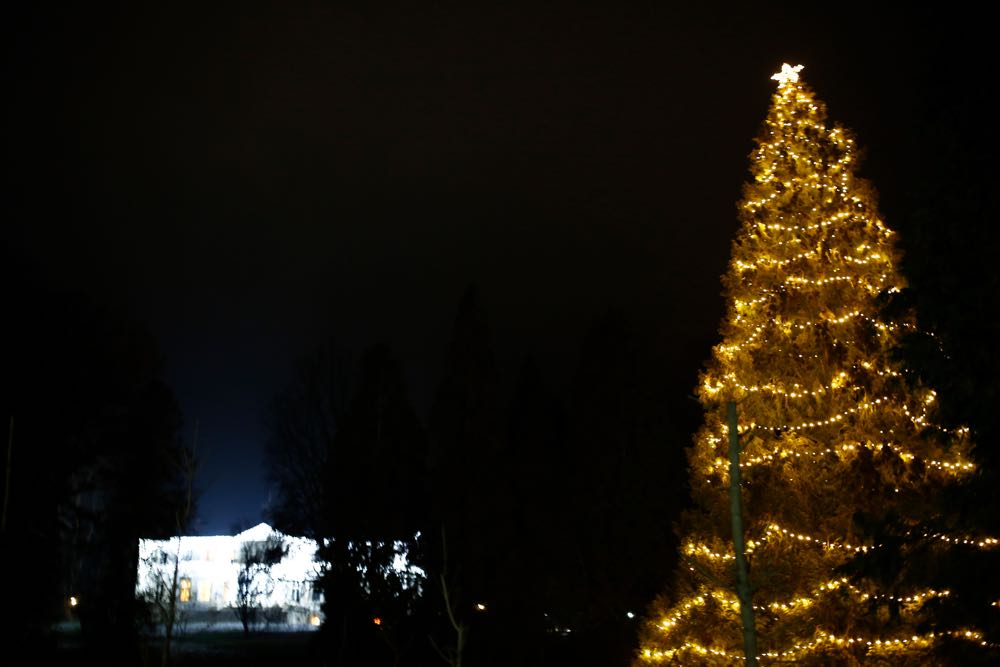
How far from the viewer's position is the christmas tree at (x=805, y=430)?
9375 mm

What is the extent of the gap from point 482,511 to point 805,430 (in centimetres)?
1419

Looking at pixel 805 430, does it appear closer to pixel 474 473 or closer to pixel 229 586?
pixel 474 473

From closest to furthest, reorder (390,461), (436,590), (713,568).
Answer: (713,568) < (436,590) < (390,461)

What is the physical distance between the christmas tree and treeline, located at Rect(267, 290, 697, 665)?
1137 centimetres

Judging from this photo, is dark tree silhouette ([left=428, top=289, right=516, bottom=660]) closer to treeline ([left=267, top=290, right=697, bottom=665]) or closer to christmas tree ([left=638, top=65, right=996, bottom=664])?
treeline ([left=267, top=290, right=697, bottom=665])

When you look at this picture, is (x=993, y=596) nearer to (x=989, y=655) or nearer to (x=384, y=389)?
(x=989, y=655)

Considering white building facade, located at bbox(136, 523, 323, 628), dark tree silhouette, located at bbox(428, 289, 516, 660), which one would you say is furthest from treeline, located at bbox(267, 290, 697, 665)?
white building facade, located at bbox(136, 523, 323, 628)

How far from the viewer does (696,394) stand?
1077 cm

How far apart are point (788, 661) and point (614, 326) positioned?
15742 mm

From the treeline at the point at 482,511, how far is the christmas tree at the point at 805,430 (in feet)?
37.3

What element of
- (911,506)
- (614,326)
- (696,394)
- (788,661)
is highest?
(614,326)

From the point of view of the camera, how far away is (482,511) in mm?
23094

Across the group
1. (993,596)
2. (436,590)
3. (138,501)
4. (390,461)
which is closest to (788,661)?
(993,596)

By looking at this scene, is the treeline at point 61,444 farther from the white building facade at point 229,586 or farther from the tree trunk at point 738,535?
the tree trunk at point 738,535
